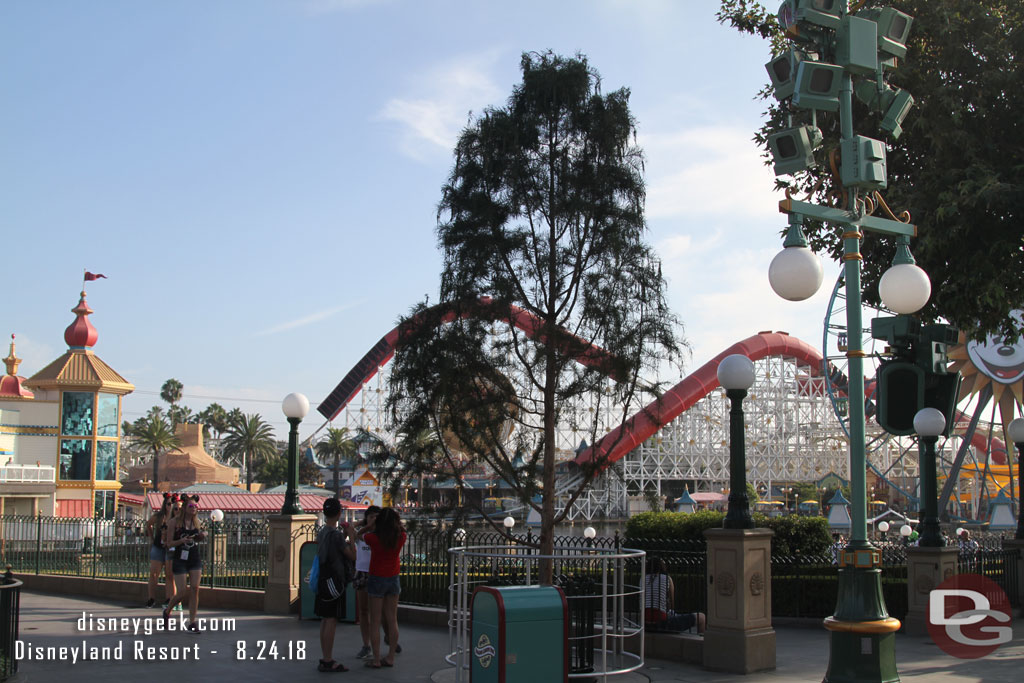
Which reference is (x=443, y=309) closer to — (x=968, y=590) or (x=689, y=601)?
(x=689, y=601)

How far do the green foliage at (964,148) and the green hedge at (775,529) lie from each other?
5.98 meters

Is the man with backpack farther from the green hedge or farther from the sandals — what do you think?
the green hedge

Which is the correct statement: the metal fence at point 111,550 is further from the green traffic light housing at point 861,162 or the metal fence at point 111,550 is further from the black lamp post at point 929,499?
the green traffic light housing at point 861,162

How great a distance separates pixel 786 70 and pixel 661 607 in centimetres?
608

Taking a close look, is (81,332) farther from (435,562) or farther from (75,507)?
(435,562)

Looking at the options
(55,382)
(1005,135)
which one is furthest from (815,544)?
(55,382)

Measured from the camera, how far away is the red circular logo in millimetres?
11383

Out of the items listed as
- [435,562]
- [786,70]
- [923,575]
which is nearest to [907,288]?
[786,70]

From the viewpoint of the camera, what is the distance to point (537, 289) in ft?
39.6

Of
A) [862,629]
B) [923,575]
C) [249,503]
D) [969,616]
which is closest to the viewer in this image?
[862,629]

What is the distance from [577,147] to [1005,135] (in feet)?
20.8

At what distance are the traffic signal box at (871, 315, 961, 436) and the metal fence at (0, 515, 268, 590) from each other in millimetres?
10288

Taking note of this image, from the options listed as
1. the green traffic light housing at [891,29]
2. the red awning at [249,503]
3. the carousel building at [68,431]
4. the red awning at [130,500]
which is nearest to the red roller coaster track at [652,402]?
the green traffic light housing at [891,29]

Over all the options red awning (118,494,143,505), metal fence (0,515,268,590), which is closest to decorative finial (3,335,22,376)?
red awning (118,494,143,505)
